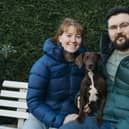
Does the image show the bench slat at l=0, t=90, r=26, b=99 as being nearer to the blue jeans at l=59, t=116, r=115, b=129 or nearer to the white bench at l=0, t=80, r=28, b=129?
the white bench at l=0, t=80, r=28, b=129

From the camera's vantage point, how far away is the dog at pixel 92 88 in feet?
17.0

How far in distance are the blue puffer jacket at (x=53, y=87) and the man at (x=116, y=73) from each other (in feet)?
1.19

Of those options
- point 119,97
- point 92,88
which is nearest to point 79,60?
point 92,88

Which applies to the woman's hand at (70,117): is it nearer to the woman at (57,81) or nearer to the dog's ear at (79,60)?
the woman at (57,81)

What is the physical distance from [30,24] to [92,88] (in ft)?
9.14

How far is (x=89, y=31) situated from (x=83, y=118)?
2591 mm

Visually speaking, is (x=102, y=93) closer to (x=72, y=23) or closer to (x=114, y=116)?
(x=114, y=116)

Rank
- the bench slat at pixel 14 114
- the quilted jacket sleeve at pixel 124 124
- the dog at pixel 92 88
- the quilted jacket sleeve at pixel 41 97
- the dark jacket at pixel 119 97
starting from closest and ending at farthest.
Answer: the quilted jacket sleeve at pixel 124 124
the dark jacket at pixel 119 97
the dog at pixel 92 88
the quilted jacket sleeve at pixel 41 97
the bench slat at pixel 14 114

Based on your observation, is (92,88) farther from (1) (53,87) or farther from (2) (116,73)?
(1) (53,87)

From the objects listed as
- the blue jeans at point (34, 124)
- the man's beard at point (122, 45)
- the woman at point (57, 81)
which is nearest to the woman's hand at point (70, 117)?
the woman at point (57, 81)

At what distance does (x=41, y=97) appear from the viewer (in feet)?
18.1

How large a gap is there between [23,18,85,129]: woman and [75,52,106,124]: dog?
0.25 metres

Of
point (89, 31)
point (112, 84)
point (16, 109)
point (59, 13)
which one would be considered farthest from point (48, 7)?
point (112, 84)

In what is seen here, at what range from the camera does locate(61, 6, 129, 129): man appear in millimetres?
5051
